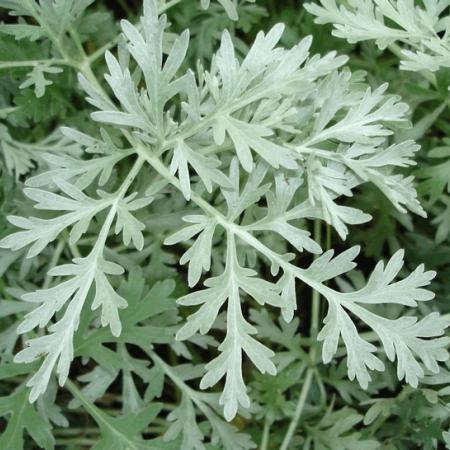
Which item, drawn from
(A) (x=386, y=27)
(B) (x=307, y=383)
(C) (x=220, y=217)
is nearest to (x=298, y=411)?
(B) (x=307, y=383)

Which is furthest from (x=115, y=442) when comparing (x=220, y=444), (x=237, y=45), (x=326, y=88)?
(x=237, y=45)

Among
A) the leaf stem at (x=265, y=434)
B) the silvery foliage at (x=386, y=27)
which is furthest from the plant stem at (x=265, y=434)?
the silvery foliage at (x=386, y=27)

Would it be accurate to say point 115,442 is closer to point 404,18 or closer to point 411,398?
point 411,398

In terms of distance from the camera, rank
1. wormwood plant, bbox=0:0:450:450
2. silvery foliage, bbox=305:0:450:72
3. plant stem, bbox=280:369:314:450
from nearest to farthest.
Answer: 1. wormwood plant, bbox=0:0:450:450
2. silvery foliage, bbox=305:0:450:72
3. plant stem, bbox=280:369:314:450

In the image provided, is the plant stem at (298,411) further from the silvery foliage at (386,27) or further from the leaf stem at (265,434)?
the silvery foliage at (386,27)

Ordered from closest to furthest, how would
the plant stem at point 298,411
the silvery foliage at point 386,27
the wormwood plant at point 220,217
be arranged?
the wormwood plant at point 220,217 → the silvery foliage at point 386,27 → the plant stem at point 298,411

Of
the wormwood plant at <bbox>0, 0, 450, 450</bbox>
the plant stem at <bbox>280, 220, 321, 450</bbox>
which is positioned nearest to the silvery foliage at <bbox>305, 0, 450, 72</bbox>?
the wormwood plant at <bbox>0, 0, 450, 450</bbox>

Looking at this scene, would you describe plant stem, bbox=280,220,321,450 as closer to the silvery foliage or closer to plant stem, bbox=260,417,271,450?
plant stem, bbox=260,417,271,450

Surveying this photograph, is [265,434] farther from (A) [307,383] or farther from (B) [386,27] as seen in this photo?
(B) [386,27]
